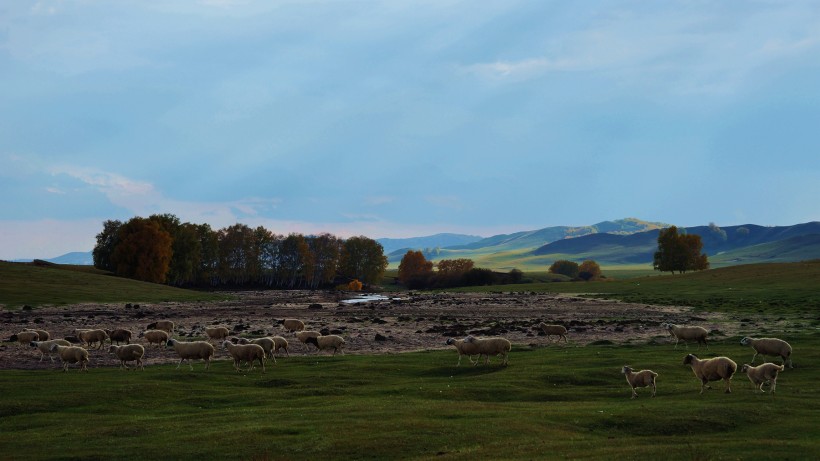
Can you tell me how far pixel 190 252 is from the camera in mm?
163500

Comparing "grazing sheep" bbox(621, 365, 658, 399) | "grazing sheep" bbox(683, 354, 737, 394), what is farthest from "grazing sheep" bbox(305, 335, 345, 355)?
"grazing sheep" bbox(683, 354, 737, 394)

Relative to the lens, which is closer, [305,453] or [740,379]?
[305,453]

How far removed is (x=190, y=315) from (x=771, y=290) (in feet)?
262

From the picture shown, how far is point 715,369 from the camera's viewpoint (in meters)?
25.9

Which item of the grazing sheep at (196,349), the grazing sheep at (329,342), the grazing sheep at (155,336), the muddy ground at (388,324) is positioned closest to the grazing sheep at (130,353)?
the grazing sheep at (196,349)

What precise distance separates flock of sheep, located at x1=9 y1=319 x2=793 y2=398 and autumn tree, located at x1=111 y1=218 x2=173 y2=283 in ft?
303

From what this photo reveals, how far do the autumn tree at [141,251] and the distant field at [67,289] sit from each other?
63.5 feet

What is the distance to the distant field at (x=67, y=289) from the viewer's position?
288 ft

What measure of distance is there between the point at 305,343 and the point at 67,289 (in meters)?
71.3

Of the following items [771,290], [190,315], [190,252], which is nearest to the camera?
[190,315]

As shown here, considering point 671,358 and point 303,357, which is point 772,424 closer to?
point 671,358

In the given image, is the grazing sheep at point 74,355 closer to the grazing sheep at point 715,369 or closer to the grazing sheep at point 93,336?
the grazing sheep at point 93,336

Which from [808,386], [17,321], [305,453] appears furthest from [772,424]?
[17,321]

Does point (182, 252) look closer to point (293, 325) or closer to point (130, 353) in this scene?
point (293, 325)
